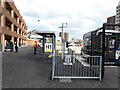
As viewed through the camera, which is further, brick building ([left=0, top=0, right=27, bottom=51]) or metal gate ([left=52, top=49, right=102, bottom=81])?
brick building ([left=0, top=0, right=27, bottom=51])

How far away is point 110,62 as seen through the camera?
1373 cm

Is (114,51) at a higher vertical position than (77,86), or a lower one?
higher

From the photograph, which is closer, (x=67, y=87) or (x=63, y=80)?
(x=67, y=87)

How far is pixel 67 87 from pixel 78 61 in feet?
25.6

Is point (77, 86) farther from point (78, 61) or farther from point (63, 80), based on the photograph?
point (78, 61)

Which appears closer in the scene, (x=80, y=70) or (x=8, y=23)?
(x=80, y=70)

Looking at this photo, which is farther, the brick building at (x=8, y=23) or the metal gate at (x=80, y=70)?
the brick building at (x=8, y=23)

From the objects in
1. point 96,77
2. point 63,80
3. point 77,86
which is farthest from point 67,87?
point 96,77

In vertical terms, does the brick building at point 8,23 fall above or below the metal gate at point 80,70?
above

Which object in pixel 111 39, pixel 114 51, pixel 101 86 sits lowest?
pixel 101 86

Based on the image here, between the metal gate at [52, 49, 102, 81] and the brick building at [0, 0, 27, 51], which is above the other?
the brick building at [0, 0, 27, 51]

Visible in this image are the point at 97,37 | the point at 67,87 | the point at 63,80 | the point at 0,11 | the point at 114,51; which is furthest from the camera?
the point at 0,11

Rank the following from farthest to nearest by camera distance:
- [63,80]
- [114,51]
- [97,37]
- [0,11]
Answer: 1. [0,11]
2. [97,37]
3. [114,51]
4. [63,80]

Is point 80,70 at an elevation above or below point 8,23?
below
